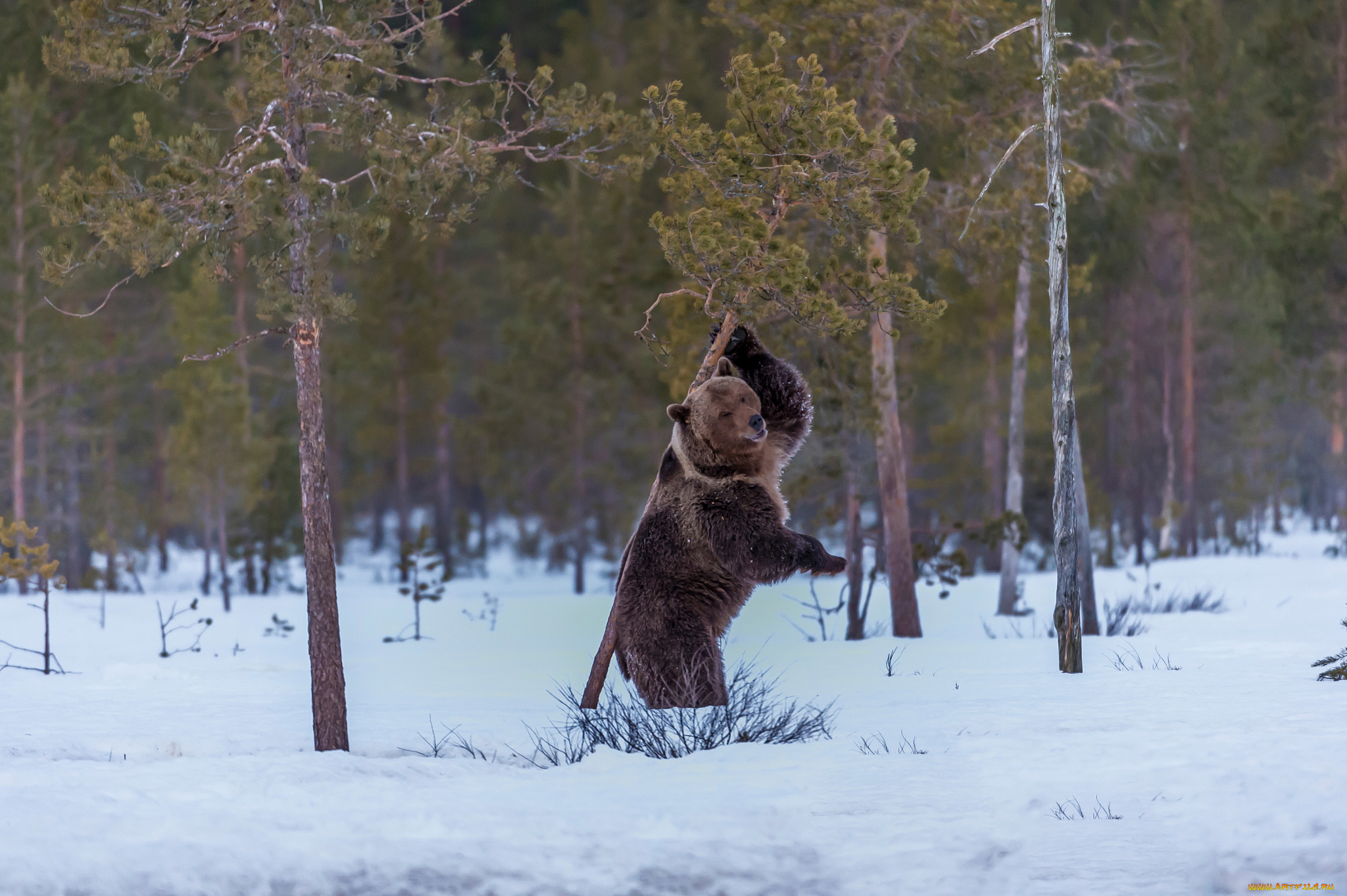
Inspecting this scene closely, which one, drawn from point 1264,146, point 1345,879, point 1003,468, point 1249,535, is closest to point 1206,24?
point 1264,146

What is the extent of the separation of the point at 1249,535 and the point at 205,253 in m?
30.2

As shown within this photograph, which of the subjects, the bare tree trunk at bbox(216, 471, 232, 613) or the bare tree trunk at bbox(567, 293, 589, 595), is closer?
the bare tree trunk at bbox(216, 471, 232, 613)

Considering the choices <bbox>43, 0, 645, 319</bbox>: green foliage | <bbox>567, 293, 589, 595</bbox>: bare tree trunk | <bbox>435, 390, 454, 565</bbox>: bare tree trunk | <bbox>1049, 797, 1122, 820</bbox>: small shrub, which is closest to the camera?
<bbox>1049, 797, 1122, 820</bbox>: small shrub

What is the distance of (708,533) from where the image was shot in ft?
28.2

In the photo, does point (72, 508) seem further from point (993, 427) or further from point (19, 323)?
point (993, 427)

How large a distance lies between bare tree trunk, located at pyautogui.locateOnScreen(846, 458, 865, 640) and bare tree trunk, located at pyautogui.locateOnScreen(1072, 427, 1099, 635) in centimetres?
252

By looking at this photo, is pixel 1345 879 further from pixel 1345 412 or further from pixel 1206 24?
pixel 1345 412

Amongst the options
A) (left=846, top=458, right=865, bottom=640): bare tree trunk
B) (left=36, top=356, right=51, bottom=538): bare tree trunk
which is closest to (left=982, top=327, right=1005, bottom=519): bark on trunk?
(left=846, top=458, right=865, bottom=640): bare tree trunk

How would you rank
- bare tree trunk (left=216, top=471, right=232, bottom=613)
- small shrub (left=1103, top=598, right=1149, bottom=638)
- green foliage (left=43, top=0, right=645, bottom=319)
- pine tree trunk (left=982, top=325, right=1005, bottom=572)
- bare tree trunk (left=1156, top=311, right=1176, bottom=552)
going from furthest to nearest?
bare tree trunk (left=1156, top=311, right=1176, bottom=552) → pine tree trunk (left=982, top=325, right=1005, bottom=572) → bare tree trunk (left=216, top=471, right=232, bottom=613) → small shrub (left=1103, top=598, right=1149, bottom=638) → green foliage (left=43, top=0, right=645, bottom=319)

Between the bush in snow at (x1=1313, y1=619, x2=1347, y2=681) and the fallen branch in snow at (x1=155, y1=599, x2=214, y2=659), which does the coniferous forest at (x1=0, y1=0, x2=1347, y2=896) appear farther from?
the fallen branch in snow at (x1=155, y1=599, x2=214, y2=659)

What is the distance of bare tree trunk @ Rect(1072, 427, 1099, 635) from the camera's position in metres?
13.7

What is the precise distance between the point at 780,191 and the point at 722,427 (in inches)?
105

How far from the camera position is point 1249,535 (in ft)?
109

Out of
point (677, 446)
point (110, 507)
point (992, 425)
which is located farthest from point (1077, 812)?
point (110, 507)
